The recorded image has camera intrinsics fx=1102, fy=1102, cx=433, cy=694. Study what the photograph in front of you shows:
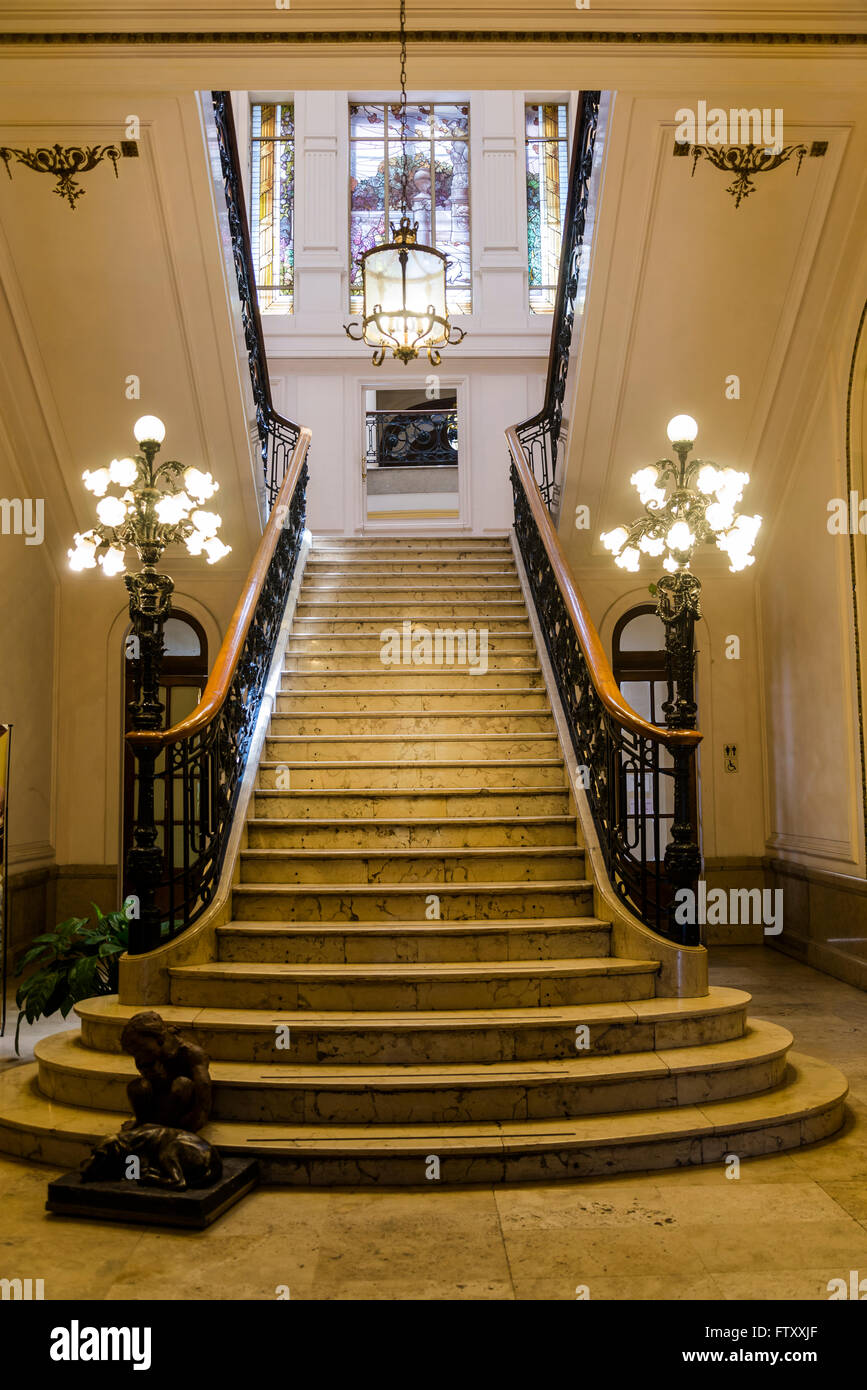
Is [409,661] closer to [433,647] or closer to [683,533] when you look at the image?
[433,647]

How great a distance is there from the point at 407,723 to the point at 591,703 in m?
1.56

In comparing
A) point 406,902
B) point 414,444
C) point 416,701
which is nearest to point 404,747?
point 416,701

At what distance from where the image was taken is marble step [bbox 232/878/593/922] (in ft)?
18.4

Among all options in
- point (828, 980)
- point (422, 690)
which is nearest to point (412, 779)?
point (422, 690)

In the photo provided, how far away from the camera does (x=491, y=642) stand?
8430mm

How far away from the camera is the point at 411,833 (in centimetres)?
620

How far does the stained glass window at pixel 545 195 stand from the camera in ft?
41.5

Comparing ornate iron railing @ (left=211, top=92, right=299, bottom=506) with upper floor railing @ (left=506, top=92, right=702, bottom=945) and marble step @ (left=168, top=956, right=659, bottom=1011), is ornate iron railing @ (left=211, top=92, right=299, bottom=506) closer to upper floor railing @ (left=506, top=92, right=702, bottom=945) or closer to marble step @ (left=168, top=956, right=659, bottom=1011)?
upper floor railing @ (left=506, top=92, right=702, bottom=945)

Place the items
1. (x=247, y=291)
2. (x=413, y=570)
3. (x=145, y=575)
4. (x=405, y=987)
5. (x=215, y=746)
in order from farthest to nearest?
(x=413, y=570), (x=247, y=291), (x=215, y=746), (x=145, y=575), (x=405, y=987)

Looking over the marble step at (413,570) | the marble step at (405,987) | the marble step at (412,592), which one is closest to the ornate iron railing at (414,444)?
the marble step at (413,570)

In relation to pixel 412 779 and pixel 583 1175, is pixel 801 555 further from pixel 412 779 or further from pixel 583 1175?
pixel 583 1175

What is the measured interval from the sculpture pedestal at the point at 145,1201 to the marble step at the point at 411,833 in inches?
94.4

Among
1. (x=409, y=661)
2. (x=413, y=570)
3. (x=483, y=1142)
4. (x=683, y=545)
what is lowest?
(x=483, y=1142)

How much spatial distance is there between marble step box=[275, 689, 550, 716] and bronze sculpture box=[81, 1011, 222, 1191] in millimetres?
3588
